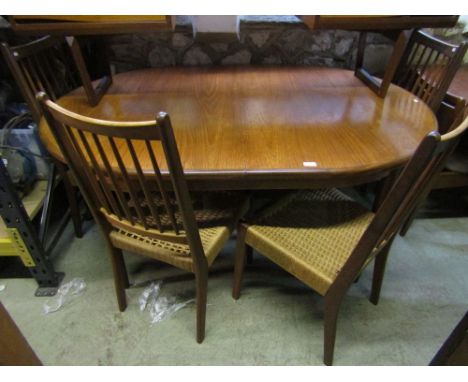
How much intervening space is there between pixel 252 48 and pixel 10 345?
1750mm

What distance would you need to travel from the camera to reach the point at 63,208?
1.89 m

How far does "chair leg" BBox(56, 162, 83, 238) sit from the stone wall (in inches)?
30.4

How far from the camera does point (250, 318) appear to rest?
4.40 ft

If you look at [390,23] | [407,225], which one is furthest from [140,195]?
[407,225]

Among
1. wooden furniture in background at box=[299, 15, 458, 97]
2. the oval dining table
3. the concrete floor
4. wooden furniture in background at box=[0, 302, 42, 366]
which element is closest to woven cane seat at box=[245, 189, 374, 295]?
the oval dining table

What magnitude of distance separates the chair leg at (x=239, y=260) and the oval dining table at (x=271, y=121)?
1.07 ft

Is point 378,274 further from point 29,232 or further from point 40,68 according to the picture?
point 40,68

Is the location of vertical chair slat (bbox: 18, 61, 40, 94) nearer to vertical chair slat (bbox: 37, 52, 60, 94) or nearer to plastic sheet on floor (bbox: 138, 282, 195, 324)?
vertical chair slat (bbox: 37, 52, 60, 94)

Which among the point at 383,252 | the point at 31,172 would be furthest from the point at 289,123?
the point at 31,172

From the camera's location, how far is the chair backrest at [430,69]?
1.27 metres

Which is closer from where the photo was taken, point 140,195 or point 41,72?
point 140,195

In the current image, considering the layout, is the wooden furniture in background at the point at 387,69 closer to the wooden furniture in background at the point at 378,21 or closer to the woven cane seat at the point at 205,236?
the wooden furniture in background at the point at 378,21

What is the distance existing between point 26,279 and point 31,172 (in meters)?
0.52

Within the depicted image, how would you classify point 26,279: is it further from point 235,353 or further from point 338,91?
point 338,91
